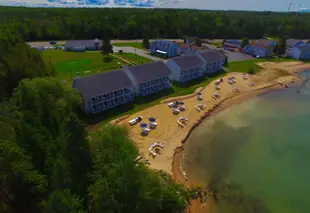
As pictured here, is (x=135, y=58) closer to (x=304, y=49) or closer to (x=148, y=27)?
(x=148, y=27)

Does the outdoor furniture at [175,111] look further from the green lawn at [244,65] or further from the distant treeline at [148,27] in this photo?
the distant treeline at [148,27]

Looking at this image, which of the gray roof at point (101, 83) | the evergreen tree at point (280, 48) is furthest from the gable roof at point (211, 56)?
the evergreen tree at point (280, 48)

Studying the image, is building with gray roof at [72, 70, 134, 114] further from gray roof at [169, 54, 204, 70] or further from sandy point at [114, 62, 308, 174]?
gray roof at [169, 54, 204, 70]

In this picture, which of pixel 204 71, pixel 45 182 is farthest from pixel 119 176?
pixel 204 71

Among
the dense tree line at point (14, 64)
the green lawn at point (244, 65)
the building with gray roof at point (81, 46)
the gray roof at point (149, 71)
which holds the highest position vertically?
the dense tree line at point (14, 64)

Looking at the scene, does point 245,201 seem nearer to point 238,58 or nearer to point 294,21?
point 238,58

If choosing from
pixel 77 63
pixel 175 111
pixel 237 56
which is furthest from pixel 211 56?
pixel 77 63
